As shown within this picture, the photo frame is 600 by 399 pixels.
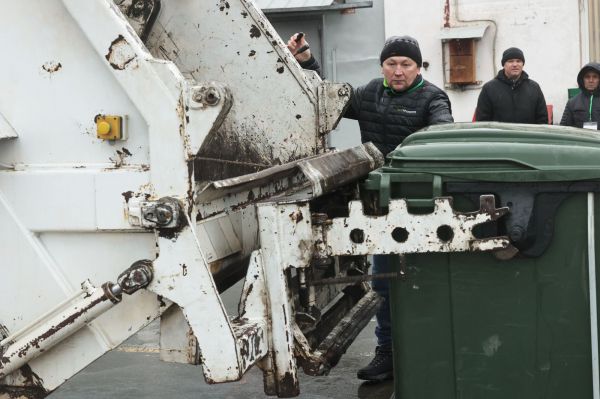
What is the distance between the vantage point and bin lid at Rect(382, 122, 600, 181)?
129 inches

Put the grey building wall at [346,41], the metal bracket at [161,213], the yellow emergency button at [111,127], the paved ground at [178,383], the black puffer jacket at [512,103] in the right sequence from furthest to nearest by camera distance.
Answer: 1. the grey building wall at [346,41]
2. the black puffer jacket at [512,103]
3. the paved ground at [178,383]
4. the yellow emergency button at [111,127]
5. the metal bracket at [161,213]

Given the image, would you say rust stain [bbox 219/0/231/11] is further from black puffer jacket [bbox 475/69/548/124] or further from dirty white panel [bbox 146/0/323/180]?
black puffer jacket [bbox 475/69/548/124]

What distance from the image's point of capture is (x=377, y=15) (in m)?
14.2

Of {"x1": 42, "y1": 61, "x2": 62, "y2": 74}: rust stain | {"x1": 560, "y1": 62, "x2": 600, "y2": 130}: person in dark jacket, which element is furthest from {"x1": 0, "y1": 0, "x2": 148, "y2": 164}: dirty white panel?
{"x1": 560, "y1": 62, "x2": 600, "y2": 130}: person in dark jacket

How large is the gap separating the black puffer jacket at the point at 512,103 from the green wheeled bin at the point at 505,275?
208 inches

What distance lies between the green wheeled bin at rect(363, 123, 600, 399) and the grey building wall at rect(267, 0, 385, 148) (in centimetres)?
1072

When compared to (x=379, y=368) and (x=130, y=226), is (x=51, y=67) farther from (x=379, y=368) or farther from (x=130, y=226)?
(x=379, y=368)

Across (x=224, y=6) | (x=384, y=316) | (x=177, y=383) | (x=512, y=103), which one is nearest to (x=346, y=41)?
(x=512, y=103)

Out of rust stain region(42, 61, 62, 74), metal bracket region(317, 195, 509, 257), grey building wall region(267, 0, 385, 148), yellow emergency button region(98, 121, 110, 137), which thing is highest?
grey building wall region(267, 0, 385, 148)

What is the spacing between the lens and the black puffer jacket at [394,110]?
16.1 feet

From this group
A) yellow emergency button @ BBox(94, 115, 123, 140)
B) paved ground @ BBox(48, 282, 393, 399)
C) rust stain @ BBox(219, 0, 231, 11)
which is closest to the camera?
yellow emergency button @ BBox(94, 115, 123, 140)

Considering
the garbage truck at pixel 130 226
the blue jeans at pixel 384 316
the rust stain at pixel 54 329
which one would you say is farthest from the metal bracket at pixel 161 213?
the blue jeans at pixel 384 316

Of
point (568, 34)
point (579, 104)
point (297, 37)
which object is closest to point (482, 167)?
point (297, 37)

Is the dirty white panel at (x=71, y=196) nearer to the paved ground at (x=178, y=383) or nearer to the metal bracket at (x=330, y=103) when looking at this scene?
the metal bracket at (x=330, y=103)
